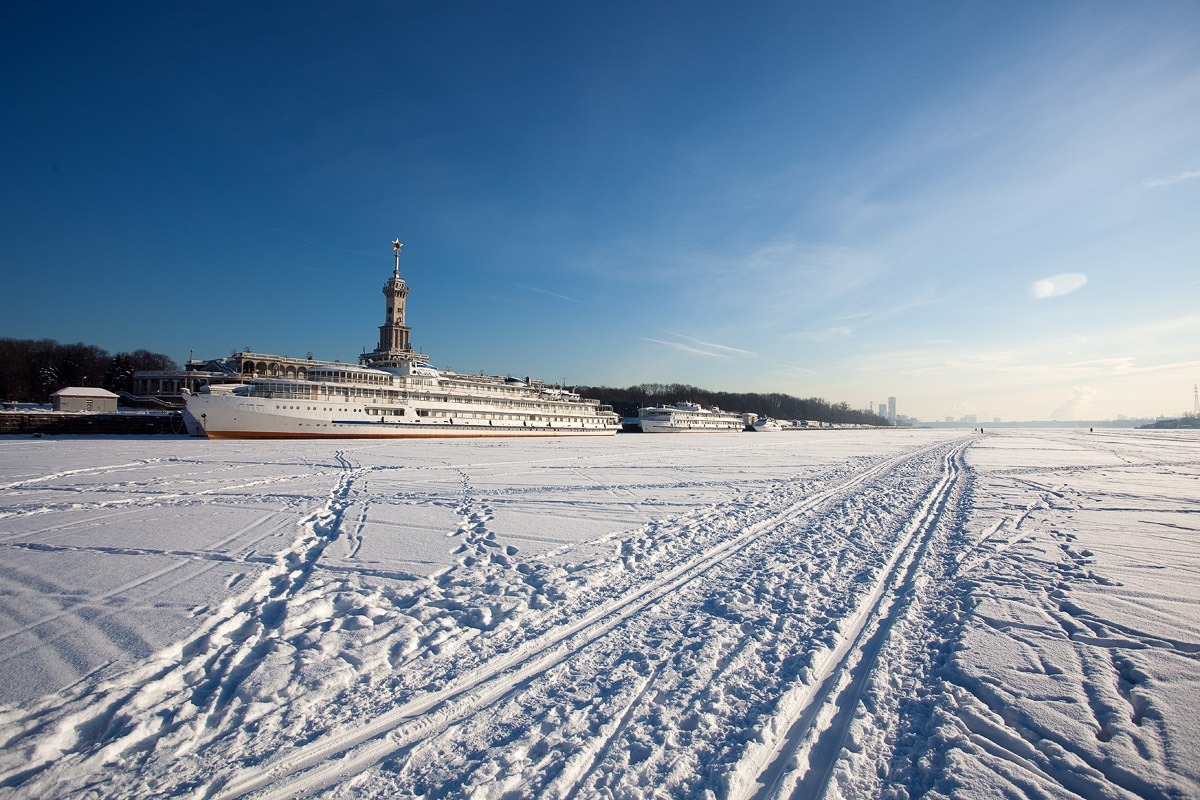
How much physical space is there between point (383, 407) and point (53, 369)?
5588 centimetres

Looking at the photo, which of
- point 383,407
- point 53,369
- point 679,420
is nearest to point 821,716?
point 383,407

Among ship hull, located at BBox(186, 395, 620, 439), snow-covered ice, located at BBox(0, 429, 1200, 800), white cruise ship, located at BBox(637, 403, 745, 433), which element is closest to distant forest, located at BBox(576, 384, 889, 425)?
white cruise ship, located at BBox(637, 403, 745, 433)

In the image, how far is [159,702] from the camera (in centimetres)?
426

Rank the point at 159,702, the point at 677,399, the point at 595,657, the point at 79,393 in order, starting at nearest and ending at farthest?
the point at 159,702, the point at 595,657, the point at 79,393, the point at 677,399

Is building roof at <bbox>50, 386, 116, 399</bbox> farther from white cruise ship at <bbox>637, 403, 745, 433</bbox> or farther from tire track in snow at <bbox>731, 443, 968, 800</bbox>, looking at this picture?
tire track in snow at <bbox>731, 443, 968, 800</bbox>

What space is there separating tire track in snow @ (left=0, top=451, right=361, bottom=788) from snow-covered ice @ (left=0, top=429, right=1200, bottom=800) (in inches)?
0.9

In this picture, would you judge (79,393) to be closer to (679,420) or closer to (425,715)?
(425,715)


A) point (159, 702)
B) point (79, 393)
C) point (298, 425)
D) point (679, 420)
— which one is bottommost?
point (159, 702)

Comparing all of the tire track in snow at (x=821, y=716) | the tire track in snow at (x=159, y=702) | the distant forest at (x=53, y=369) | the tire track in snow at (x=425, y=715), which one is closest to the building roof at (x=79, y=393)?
the distant forest at (x=53, y=369)

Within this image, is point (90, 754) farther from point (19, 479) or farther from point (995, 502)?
point (19, 479)

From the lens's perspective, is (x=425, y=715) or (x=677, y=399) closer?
(x=425, y=715)

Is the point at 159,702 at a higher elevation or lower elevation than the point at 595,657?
lower

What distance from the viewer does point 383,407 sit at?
50750 mm

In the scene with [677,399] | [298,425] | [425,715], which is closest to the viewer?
[425,715]
